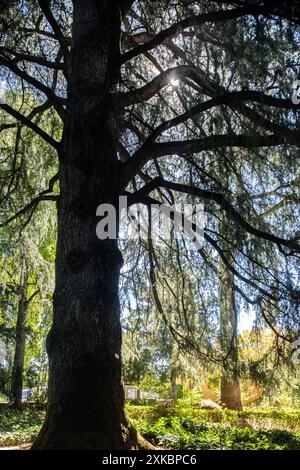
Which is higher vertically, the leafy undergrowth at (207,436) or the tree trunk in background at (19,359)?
the tree trunk in background at (19,359)

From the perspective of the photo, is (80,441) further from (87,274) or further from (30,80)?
(30,80)

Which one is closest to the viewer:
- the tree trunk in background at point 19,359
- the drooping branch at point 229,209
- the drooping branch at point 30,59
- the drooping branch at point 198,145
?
the drooping branch at point 198,145

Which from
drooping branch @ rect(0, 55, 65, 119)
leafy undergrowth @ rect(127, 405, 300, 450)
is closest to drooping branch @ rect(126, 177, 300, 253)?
drooping branch @ rect(0, 55, 65, 119)

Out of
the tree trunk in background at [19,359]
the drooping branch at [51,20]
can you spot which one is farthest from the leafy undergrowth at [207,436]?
the tree trunk in background at [19,359]

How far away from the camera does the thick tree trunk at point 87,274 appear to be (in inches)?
130

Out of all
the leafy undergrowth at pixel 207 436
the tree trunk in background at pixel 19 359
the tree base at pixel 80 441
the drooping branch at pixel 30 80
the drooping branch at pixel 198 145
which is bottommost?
the leafy undergrowth at pixel 207 436

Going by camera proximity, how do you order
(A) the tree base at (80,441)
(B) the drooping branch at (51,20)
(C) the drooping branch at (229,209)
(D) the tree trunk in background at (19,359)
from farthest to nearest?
(D) the tree trunk in background at (19,359), (C) the drooping branch at (229,209), (B) the drooping branch at (51,20), (A) the tree base at (80,441)

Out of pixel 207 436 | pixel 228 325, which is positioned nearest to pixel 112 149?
pixel 228 325

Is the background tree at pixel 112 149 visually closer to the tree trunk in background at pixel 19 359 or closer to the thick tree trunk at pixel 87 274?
the thick tree trunk at pixel 87 274

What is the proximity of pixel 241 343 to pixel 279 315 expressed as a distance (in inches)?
44.9
